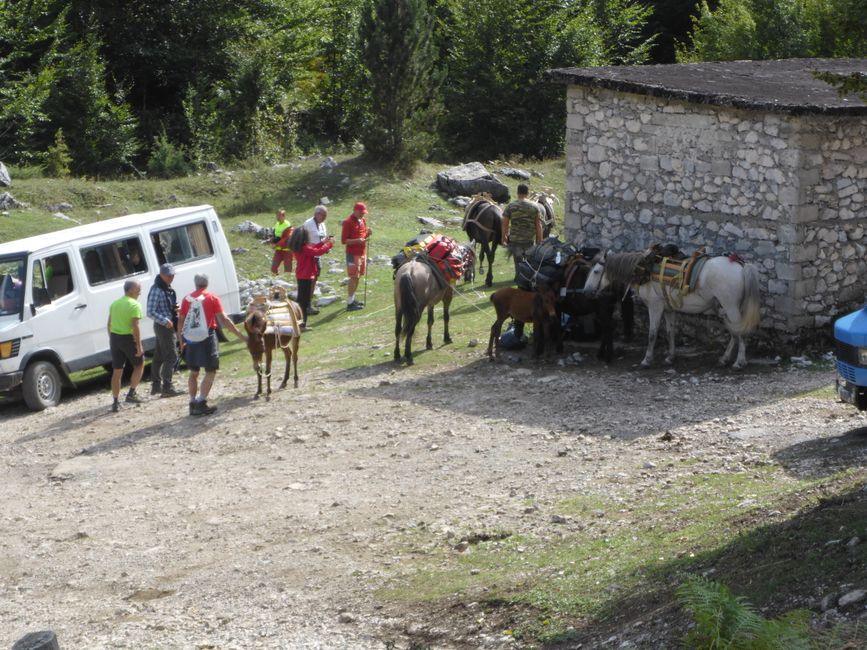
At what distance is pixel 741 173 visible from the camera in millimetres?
13930

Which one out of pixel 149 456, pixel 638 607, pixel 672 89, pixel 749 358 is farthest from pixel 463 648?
pixel 672 89

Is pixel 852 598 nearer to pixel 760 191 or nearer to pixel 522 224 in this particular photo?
pixel 760 191

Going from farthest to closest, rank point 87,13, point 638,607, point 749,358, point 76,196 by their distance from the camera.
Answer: point 87,13 < point 76,196 < point 749,358 < point 638,607

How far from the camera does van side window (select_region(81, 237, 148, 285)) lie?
1619 centimetres

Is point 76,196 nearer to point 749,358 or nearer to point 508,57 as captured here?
point 508,57

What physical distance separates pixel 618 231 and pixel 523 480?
588 cm

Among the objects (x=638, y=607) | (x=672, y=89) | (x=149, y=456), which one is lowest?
(x=149, y=456)

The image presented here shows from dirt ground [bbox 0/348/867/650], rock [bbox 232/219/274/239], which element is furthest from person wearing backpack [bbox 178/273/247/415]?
rock [bbox 232/219/274/239]

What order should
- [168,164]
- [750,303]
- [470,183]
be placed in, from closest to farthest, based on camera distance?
[750,303] → [470,183] → [168,164]

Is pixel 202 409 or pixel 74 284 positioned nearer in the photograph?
pixel 202 409

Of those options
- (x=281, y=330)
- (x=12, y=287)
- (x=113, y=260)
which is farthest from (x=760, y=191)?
(x=12, y=287)

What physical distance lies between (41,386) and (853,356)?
10.3 meters

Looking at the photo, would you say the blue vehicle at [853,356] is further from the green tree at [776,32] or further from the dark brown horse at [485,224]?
the green tree at [776,32]

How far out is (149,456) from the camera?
1277 centimetres
